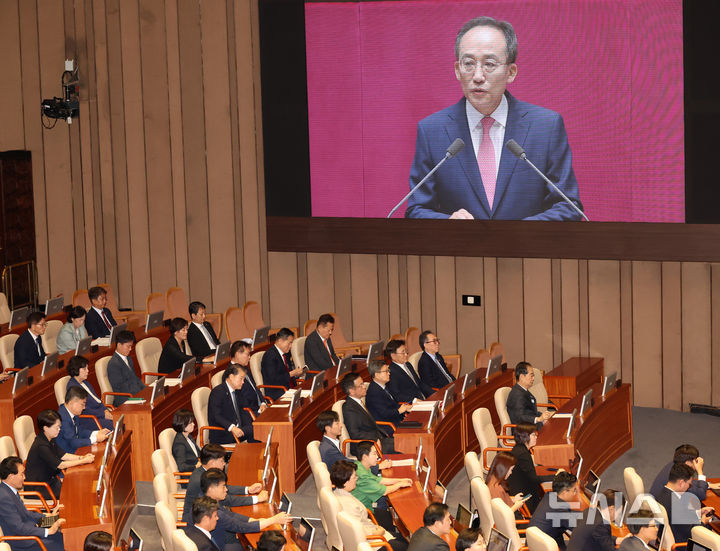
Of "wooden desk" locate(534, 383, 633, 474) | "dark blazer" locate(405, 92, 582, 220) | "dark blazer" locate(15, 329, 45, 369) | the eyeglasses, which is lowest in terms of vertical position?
"wooden desk" locate(534, 383, 633, 474)

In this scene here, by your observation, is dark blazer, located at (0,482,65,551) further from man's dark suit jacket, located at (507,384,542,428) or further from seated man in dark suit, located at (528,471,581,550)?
man's dark suit jacket, located at (507,384,542,428)

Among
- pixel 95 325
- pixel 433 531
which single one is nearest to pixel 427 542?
pixel 433 531

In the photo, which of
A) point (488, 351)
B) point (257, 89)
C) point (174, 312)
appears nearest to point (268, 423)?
point (488, 351)

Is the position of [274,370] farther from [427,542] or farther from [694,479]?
[427,542]

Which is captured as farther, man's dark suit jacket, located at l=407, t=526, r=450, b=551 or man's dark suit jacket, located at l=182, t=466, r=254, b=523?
man's dark suit jacket, located at l=182, t=466, r=254, b=523

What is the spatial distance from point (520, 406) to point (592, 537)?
3184 mm

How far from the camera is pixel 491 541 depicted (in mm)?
6918

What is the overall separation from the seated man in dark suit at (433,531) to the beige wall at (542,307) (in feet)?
21.2

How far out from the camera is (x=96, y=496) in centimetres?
836

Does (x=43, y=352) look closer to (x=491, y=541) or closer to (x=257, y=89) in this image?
(x=257, y=89)

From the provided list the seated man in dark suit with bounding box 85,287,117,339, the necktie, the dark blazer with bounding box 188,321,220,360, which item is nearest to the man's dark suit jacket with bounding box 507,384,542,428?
the necktie

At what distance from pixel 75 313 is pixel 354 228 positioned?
3.38 metres

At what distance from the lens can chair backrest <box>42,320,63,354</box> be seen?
12.9 meters

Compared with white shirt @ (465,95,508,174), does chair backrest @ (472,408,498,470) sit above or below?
below
